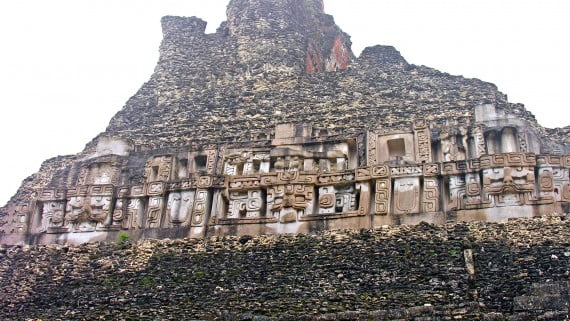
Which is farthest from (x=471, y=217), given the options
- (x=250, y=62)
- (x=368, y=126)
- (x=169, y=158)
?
(x=250, y=62)

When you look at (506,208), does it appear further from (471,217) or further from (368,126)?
(368,126)

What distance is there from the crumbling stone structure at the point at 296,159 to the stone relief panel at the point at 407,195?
0.08ft

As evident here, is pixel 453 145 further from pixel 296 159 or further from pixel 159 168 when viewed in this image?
pixel 159 168

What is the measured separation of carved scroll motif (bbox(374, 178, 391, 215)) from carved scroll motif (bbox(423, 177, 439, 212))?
2.23 feet

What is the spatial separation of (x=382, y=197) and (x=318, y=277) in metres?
2.61

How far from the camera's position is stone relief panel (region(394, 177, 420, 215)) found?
549 inches

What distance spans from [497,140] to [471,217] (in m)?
2.65

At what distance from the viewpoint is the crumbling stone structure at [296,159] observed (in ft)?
45.9

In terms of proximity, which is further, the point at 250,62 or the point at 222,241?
the point at 250,62

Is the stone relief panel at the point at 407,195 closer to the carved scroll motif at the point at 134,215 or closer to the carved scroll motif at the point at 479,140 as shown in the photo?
the carved scroll motif at the point at 479,140

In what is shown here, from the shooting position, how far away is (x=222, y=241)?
14.2m

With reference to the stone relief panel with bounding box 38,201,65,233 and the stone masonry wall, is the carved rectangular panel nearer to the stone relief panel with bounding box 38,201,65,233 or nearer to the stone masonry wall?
the stone masonry wall

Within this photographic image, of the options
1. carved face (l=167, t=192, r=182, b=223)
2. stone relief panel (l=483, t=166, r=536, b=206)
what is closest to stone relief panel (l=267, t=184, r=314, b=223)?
carved face (l=167, t=192, r=182, b=223)

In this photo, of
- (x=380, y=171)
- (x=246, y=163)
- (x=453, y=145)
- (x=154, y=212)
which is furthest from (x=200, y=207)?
(x=453, y=145)
